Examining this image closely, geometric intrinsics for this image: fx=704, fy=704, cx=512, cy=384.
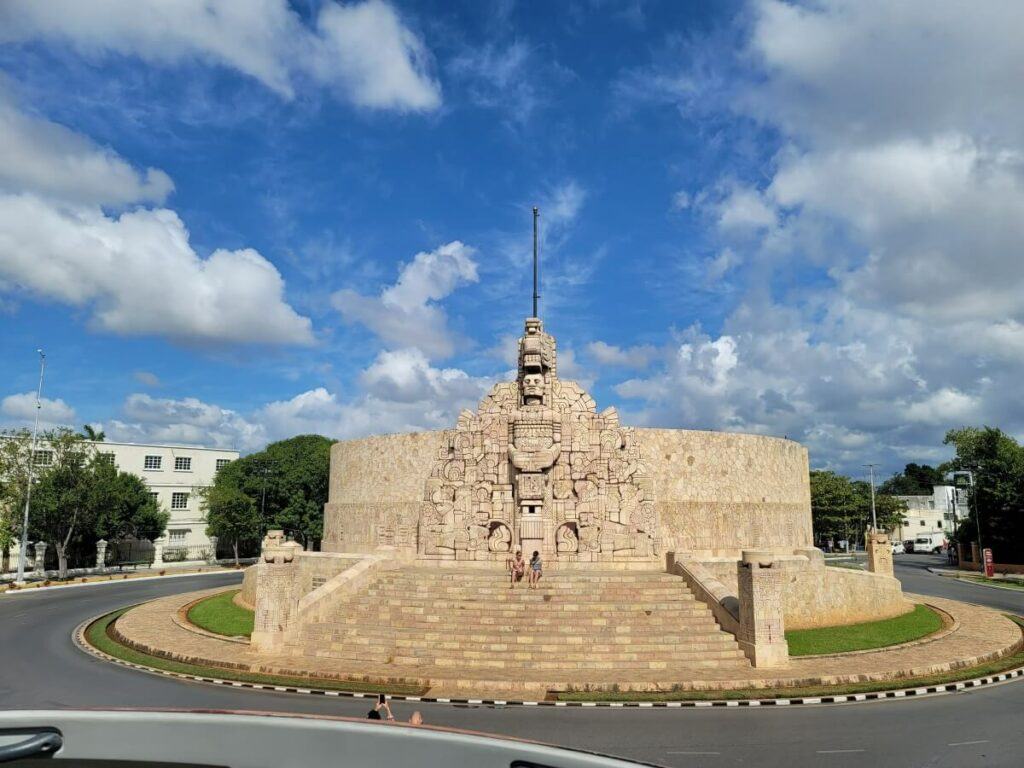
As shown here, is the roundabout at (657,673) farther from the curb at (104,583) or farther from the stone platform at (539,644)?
the curb at (104,583)

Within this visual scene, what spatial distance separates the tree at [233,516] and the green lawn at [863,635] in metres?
42.5

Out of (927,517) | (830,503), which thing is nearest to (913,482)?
(927,517)

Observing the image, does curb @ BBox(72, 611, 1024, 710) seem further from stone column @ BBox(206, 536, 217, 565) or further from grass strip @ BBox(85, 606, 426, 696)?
stone column @ BBox(206, 536, 217, 565)

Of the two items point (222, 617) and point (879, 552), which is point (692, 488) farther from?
point (222, 617)

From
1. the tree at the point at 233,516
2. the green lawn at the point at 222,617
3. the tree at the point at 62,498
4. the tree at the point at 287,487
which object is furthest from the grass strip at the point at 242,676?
the tree at the point at 287,487

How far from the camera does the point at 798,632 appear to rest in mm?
21375

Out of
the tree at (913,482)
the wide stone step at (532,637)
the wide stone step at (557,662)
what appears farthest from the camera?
the tree at (913,482)

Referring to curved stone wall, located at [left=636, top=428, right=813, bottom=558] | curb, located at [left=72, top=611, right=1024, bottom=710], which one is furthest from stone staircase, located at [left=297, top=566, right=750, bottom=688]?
curved stone wall, located at [left=636, top=428, right=813, bottom=558]

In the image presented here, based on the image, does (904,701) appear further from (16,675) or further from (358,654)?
(16,675)

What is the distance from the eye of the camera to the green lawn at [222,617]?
21719 mm

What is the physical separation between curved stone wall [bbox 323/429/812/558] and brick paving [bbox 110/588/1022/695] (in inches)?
485

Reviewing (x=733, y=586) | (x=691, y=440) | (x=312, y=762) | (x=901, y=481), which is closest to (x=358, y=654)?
(x=733, y=586)

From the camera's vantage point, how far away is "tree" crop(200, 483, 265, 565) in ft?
173

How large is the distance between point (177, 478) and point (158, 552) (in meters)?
6.57
